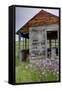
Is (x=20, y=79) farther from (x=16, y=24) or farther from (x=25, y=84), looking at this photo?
(x=16, y=24)

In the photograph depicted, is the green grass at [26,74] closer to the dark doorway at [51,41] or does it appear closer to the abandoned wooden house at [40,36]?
the abandoned wooden house at [40,36]

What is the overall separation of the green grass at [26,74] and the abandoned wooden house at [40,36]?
0.09 meters

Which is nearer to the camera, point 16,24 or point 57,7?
point 16,24

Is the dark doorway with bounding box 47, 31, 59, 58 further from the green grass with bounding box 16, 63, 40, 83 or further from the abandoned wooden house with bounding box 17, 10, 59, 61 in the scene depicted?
the green grass with bounding box 16, 63, 40, 83

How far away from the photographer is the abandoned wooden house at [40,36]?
4.01 meters

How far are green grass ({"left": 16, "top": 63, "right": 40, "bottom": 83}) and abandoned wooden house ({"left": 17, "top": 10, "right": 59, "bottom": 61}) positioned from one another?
0.29 ft

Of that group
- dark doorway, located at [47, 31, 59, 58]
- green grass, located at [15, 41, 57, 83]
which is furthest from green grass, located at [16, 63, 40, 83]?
dark doorway, located at [47, 31, 59, 58]

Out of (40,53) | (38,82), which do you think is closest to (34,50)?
(40,53)

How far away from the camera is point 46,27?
4.11 m

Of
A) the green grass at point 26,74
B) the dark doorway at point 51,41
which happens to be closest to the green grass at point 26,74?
the green grass at point 26,74

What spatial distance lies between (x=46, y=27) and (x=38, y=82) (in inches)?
22.0

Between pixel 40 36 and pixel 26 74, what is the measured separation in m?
0.41

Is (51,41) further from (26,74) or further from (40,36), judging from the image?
(26,74)

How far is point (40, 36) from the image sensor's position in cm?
409
